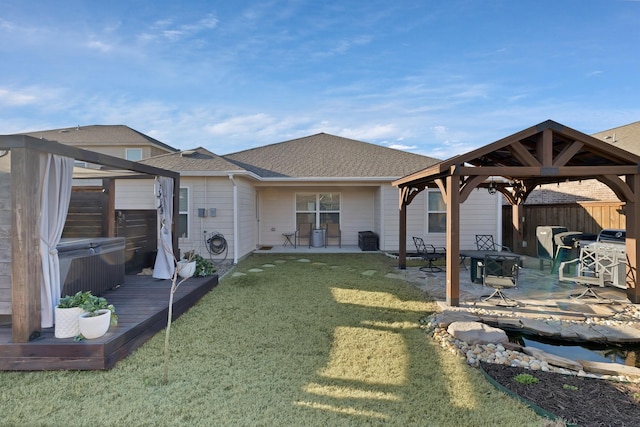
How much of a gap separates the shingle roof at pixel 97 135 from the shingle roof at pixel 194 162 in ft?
32.5

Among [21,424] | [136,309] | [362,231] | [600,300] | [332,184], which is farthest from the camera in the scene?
[362,231]

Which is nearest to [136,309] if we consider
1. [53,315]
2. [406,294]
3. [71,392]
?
[53,315]

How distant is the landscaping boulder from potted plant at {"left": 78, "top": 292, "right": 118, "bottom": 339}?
12.1 ft

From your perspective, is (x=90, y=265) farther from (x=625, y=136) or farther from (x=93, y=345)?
(x=625, y=136)

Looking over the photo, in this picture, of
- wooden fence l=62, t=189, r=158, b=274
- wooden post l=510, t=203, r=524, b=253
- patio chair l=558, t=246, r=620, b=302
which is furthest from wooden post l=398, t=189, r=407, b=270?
wooden fence l=62, t=189, r=158, b=274

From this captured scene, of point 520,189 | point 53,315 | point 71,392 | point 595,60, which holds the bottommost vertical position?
point 71,392

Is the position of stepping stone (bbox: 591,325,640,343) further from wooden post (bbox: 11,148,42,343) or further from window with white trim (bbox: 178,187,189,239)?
window with white trim (bbox: 178,187,189,239)

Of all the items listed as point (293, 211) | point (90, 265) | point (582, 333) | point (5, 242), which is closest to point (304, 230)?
point (293, 211)

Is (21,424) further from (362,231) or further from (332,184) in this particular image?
(362,231)

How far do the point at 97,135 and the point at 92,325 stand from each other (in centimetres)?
1931

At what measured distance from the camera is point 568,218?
9445 mm

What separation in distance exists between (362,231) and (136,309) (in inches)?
337

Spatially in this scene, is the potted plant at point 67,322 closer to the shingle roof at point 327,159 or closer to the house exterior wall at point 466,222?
the shingle roof at point 327,159

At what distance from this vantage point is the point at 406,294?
577cm
